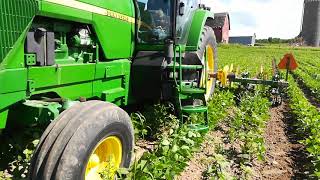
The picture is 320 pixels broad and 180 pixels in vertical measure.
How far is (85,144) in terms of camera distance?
3.16 m

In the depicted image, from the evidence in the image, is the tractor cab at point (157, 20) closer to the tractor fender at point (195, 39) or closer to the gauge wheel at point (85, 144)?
the tractor fender at point (195, 39)

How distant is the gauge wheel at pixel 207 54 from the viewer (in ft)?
21.1

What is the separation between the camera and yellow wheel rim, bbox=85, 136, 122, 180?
136 inches

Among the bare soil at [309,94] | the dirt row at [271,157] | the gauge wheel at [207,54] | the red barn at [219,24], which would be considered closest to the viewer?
the dirt row at [271,157]

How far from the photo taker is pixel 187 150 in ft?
15.4

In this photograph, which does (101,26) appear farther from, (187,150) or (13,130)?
(187,150)

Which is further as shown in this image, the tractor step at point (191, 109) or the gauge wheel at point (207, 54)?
the gauge wheel at point (207, 54)

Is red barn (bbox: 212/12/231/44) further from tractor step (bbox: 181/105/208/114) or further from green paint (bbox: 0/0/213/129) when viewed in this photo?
green paint (bbox: 0/0/213/129)

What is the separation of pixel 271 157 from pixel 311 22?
62901 millimetres

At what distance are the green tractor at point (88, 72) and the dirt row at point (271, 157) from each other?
49 cm

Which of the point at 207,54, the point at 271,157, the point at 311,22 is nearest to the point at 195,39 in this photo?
the point at 207,54

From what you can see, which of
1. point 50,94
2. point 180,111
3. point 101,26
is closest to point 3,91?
point 50,94

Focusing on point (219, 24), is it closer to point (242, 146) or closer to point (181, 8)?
point (181, 8)

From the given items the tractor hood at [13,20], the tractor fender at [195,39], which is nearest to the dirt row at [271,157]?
the tractor fender at [195,39]
